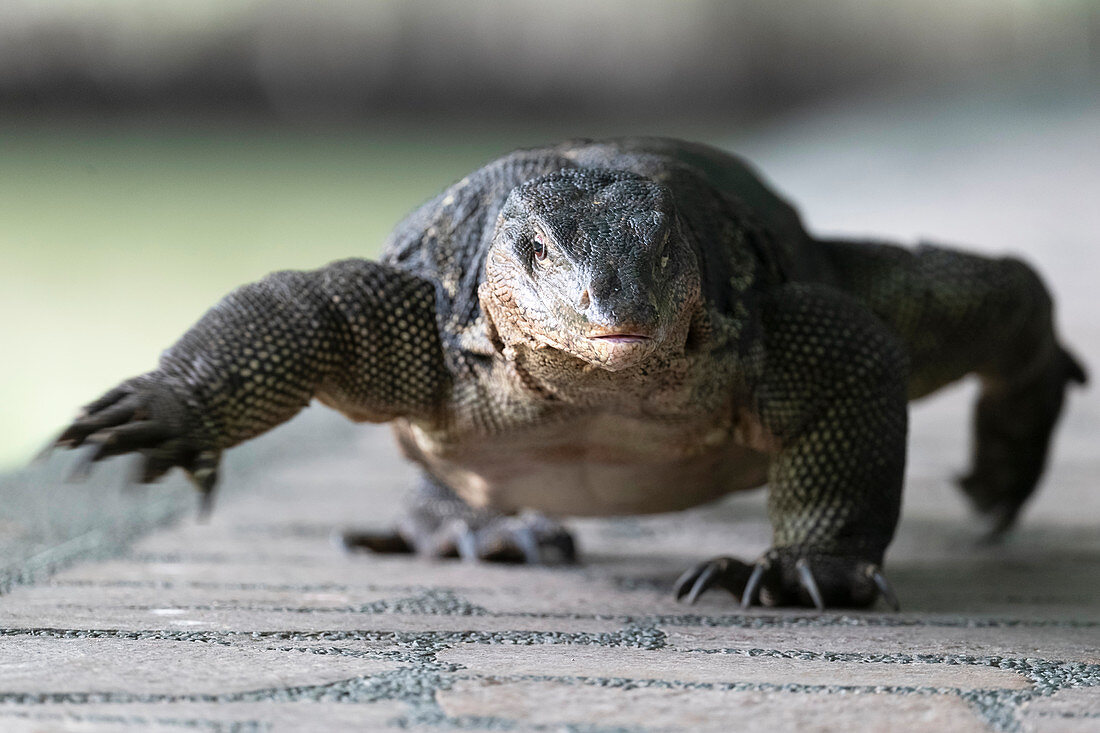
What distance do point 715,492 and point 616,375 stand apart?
1.15m

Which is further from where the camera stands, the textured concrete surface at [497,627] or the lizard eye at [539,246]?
the lizard eye at [539,246]

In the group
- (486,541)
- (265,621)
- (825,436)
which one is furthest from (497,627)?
(486,541)

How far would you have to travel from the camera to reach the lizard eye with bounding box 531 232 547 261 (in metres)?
3.05

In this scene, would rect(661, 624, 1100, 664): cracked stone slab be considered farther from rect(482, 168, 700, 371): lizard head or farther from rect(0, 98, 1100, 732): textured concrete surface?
rect(482, 168, 700, 371): lizard head

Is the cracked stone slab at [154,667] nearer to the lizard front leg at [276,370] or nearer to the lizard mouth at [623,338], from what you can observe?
the lizard front leg at [276,370]

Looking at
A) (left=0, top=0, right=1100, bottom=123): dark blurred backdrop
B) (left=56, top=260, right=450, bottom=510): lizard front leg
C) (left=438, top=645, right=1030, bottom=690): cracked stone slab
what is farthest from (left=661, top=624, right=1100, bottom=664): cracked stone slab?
(left=0, top=0, right=1100, bottom=123): dark blurred backdrop

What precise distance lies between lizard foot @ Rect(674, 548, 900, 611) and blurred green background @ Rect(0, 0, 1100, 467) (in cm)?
1643

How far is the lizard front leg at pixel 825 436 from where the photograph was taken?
11.7 feet

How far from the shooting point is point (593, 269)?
288 centimetres

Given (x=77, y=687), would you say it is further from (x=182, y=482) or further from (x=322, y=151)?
(x=322, y=151)

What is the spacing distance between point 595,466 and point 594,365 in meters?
0.85

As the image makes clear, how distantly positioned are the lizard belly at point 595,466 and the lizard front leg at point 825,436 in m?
0.23

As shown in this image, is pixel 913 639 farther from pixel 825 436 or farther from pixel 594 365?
pixel 594 365

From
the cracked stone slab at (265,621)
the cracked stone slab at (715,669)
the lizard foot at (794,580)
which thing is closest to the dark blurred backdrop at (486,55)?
the lizard foot at (794,580)
